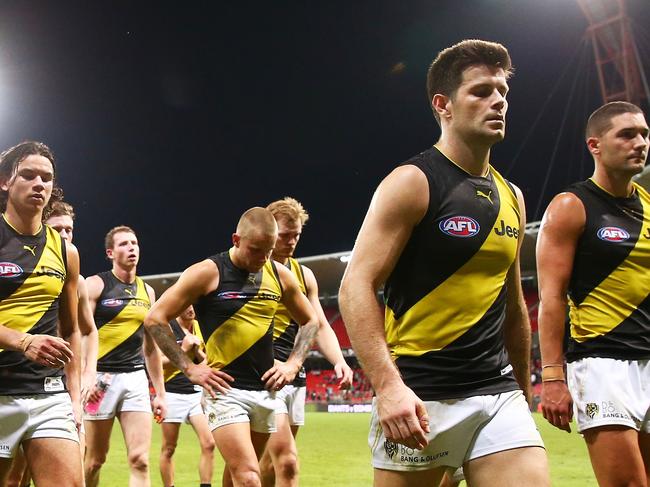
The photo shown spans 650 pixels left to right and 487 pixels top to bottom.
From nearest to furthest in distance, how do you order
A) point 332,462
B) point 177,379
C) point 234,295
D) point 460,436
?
point 460,436 < point 234,295 < point 177,379 < point 332,462

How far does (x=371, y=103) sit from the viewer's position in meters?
70.1

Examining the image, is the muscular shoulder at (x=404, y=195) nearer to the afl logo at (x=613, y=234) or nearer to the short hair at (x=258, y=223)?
the afl logo at (x=613, y=234)

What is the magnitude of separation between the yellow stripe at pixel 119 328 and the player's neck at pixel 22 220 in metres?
4.13

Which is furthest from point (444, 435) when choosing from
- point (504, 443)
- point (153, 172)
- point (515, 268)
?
point (153, 172)

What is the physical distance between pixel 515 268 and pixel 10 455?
9.77 ft

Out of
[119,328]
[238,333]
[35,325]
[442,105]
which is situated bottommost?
[119,328]

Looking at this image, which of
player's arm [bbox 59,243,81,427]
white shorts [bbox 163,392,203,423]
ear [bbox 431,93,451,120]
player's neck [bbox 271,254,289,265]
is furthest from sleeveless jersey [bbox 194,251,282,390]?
white shorts [bbox 163,392,203,423]

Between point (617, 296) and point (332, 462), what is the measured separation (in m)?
9.62

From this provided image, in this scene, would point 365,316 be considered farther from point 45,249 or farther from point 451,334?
point 45,249

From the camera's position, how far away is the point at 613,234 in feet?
15.3

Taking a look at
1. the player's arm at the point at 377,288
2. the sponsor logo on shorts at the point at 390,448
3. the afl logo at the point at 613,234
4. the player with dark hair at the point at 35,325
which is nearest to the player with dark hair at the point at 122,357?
the player with dark hair at the point at 35,325

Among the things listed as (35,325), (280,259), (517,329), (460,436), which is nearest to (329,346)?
(280,259)

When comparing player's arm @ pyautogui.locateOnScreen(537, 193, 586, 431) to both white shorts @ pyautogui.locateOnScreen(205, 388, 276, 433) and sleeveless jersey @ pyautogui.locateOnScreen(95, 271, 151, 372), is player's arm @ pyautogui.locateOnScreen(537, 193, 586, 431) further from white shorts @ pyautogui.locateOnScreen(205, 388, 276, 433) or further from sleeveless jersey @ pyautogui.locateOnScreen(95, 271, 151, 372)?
sleeveless jersey @ pyautogui.locateOnScreen(95, 271, 151, 372)

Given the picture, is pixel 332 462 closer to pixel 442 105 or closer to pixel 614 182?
pixel 614 182
